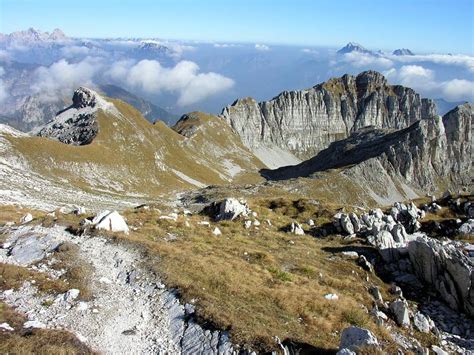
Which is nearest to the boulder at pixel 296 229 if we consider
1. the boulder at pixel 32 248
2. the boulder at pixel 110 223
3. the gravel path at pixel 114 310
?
the boulder at pixel 110 223

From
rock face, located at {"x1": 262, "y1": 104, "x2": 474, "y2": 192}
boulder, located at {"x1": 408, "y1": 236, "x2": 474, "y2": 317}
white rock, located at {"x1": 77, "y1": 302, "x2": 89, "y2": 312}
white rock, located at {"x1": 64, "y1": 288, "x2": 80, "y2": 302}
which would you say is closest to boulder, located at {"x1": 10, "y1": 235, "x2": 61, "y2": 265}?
white rock, located at {"x1": 64, "y1": 288, "x2": 80, "y2": 302}

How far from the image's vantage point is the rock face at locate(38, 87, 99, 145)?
14375 cm

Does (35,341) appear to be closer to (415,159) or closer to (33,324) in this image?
(33,324)

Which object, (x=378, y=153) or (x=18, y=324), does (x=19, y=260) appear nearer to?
(x=18, y=324)

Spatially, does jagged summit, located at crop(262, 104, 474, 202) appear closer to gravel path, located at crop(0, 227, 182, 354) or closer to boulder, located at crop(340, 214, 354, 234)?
boulder, located at crop(340, 214, 354, 234)

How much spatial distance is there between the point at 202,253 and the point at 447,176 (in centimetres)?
19408

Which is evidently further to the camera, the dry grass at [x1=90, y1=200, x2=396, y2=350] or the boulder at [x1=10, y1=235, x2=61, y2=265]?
the boulder at [x1=10, y1=235, x2=61, y2=265]

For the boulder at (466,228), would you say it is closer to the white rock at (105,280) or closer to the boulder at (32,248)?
the white rock at (105,280)

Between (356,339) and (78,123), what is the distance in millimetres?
149859

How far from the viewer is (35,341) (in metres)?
16.5

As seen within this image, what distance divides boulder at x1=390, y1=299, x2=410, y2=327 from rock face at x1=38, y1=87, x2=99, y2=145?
129 metres

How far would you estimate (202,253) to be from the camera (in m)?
31.3

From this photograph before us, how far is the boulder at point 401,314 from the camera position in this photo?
24859mm

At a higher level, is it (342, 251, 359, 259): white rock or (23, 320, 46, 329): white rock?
(23, 320, 46, 329): white rock
